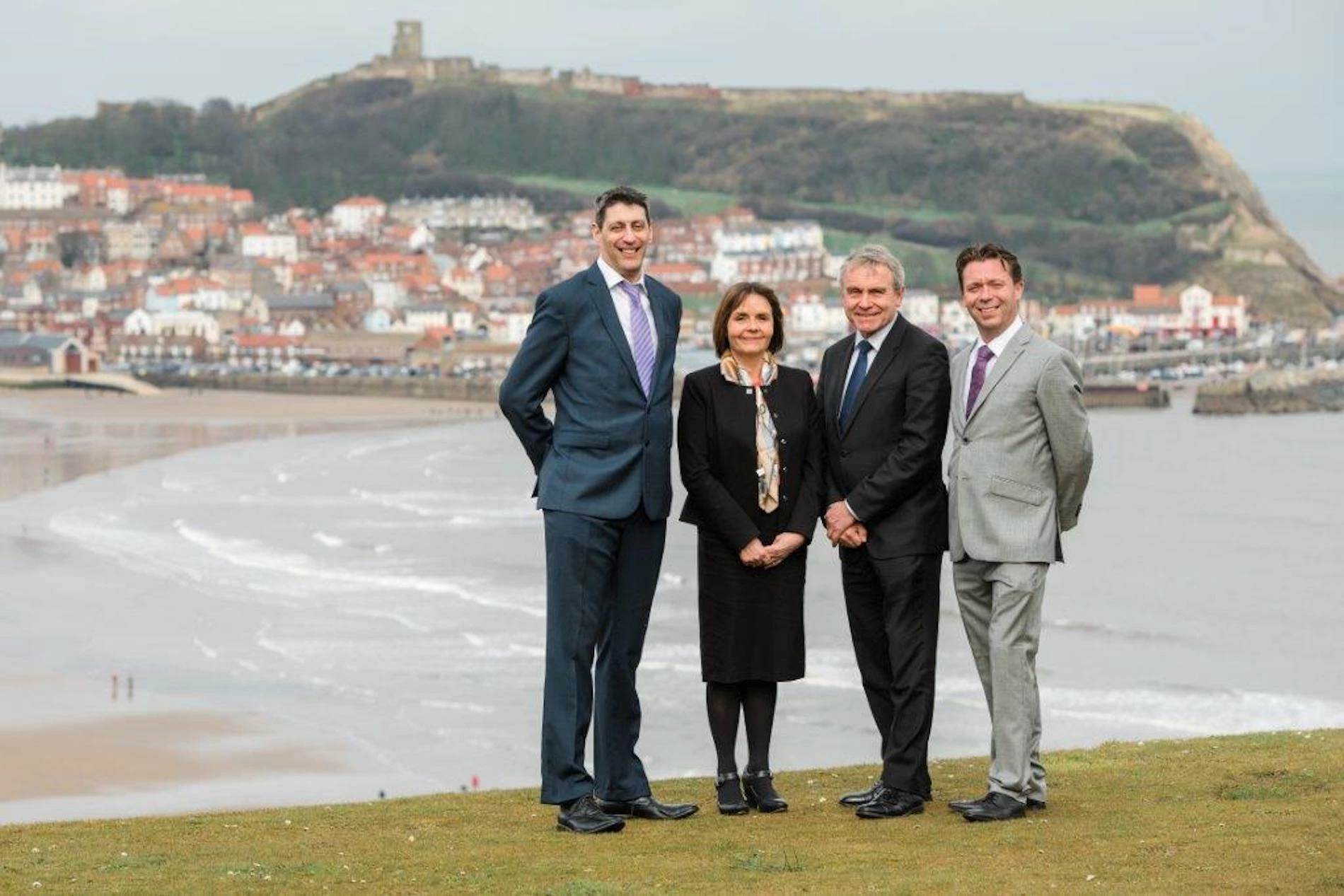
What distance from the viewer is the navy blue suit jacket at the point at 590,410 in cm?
666

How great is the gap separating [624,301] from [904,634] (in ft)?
4.12

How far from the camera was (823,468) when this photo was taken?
22.8ft

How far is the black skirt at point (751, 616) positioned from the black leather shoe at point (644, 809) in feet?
1.32

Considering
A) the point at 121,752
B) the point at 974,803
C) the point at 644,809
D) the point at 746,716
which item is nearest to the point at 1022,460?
the point at 974,803

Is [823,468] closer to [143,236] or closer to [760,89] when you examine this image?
[143,236]

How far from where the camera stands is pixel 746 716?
695 cm

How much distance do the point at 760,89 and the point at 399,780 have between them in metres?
188

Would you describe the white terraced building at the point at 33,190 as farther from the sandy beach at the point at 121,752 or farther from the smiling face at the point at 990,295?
the smiling face at the point at 990,295

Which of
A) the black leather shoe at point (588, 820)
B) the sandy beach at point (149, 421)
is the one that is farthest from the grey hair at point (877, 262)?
the sandy beach at point (149, 421)

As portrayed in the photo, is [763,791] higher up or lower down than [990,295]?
lower down

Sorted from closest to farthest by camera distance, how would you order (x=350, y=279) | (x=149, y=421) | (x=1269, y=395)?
(x=149, y=421) < (x=1269, y=395) < (x=350, y=279)

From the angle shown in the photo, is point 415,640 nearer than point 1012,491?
No

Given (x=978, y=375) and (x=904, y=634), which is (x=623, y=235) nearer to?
(x=978, y=375)

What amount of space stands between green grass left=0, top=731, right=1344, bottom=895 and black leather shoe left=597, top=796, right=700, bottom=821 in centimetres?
6
